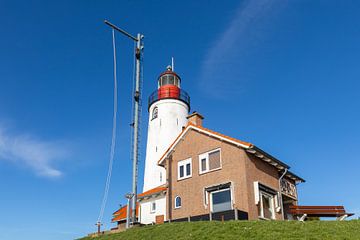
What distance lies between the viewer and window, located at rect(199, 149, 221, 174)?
2930 cm

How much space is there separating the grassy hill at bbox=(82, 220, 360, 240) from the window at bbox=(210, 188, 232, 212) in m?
5.29

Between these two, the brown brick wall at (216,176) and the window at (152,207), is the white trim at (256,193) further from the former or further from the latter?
the window at (152,207)

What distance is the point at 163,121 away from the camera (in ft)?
137

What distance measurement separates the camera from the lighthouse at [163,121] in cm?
4022

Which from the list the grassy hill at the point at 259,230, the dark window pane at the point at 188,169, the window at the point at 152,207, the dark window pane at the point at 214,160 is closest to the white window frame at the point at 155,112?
the window at the point at 152,207

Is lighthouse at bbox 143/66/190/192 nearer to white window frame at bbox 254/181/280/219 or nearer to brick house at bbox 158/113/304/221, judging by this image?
brick house at bbox 158/113/304/221

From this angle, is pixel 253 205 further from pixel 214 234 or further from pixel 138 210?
pixel 138 210

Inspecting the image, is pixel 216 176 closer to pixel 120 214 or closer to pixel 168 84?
pixel 120 214

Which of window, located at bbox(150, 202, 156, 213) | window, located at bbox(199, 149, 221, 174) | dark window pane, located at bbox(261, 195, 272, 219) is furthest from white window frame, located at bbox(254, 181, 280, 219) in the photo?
window, located at bbox(150, 202, 156, 213)

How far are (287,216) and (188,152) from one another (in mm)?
9796

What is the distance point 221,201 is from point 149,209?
8.46m

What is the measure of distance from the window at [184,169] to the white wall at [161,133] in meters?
7.24

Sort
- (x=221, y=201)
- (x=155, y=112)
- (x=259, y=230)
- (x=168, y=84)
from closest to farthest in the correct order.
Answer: (x=259, y=230), (x=221, y=201), (x=155, y=112), (x=168, y=84)

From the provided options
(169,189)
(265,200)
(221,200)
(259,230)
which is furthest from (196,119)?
(259,230)
